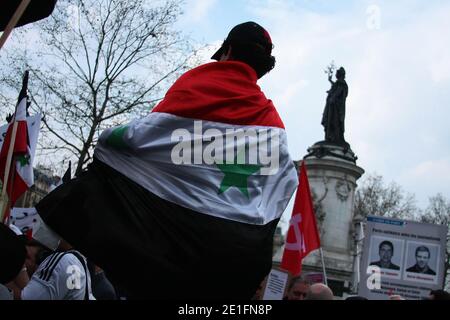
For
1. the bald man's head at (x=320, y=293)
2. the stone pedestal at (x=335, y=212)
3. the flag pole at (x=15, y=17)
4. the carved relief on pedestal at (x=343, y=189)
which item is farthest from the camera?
the carved relief on pedestal at (x=343, y=189)

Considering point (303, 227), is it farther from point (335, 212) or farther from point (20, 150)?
point (335, 212)

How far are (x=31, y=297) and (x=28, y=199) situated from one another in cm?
6302

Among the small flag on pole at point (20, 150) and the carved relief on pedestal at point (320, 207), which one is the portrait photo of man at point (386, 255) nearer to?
the small flag on pole at point (20, 150)

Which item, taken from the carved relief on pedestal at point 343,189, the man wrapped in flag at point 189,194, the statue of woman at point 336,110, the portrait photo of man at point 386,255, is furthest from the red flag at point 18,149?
the statue of woman at point 336,110

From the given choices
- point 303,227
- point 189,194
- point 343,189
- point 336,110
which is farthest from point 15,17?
point 336,110

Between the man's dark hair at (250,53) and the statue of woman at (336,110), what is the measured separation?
75.7ft

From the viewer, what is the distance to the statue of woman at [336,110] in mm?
26641

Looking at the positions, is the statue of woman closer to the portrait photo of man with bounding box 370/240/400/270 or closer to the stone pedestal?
the stone pedestal

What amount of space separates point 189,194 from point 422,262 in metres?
6.80

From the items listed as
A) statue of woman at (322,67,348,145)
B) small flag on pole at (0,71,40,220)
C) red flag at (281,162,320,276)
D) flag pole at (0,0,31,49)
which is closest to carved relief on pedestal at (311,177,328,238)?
statue of woman at (322,67,348,145)

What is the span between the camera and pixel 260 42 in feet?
10.4

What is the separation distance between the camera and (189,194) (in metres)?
2.68

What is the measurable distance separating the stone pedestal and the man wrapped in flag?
20.2m
